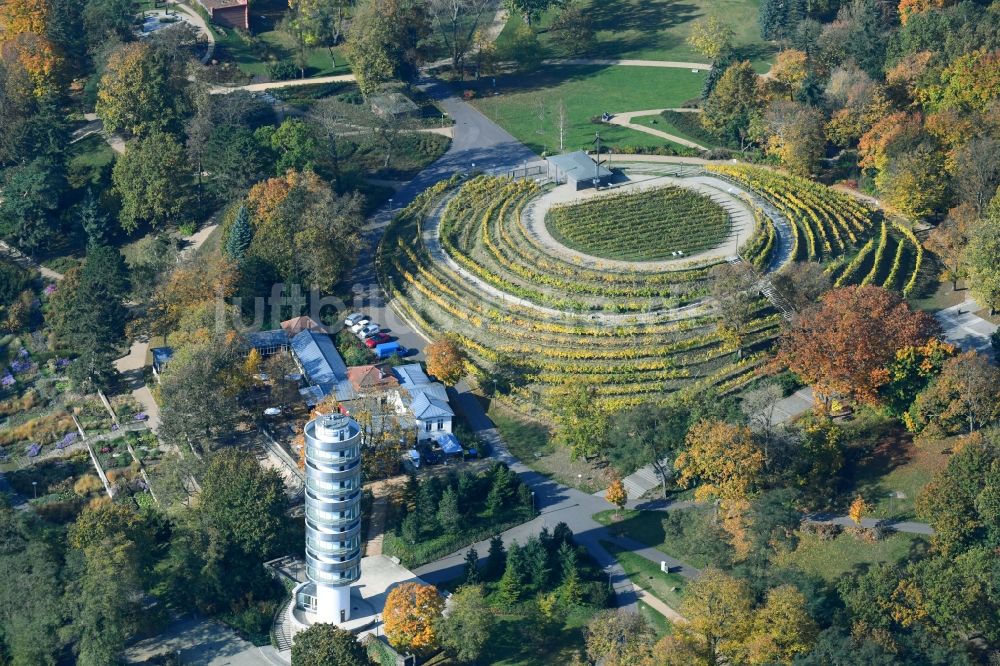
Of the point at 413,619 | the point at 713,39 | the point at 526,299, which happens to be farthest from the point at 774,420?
the point at 713,39

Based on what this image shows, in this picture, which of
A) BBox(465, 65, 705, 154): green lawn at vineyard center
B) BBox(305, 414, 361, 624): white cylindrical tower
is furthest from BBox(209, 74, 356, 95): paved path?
BBox(305, 414, 361, 624): white cylindrical tower

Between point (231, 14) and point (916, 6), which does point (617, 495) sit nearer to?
point (916, 6)

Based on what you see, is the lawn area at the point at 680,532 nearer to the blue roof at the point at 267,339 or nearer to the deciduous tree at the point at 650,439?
the deciduous tree at the point at 650,439

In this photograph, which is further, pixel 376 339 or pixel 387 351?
pixel 376 339

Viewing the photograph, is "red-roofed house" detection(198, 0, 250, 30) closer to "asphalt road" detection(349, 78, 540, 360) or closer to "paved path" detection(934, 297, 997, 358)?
"asphalt road" detection(349, 78, 540, 360)

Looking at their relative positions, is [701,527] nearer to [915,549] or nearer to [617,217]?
[915,549]

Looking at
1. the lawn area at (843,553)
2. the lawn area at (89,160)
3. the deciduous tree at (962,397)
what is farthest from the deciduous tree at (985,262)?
the lawn area at (89,160)

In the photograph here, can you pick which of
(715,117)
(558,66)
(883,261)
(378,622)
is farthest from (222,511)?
(558,66)
